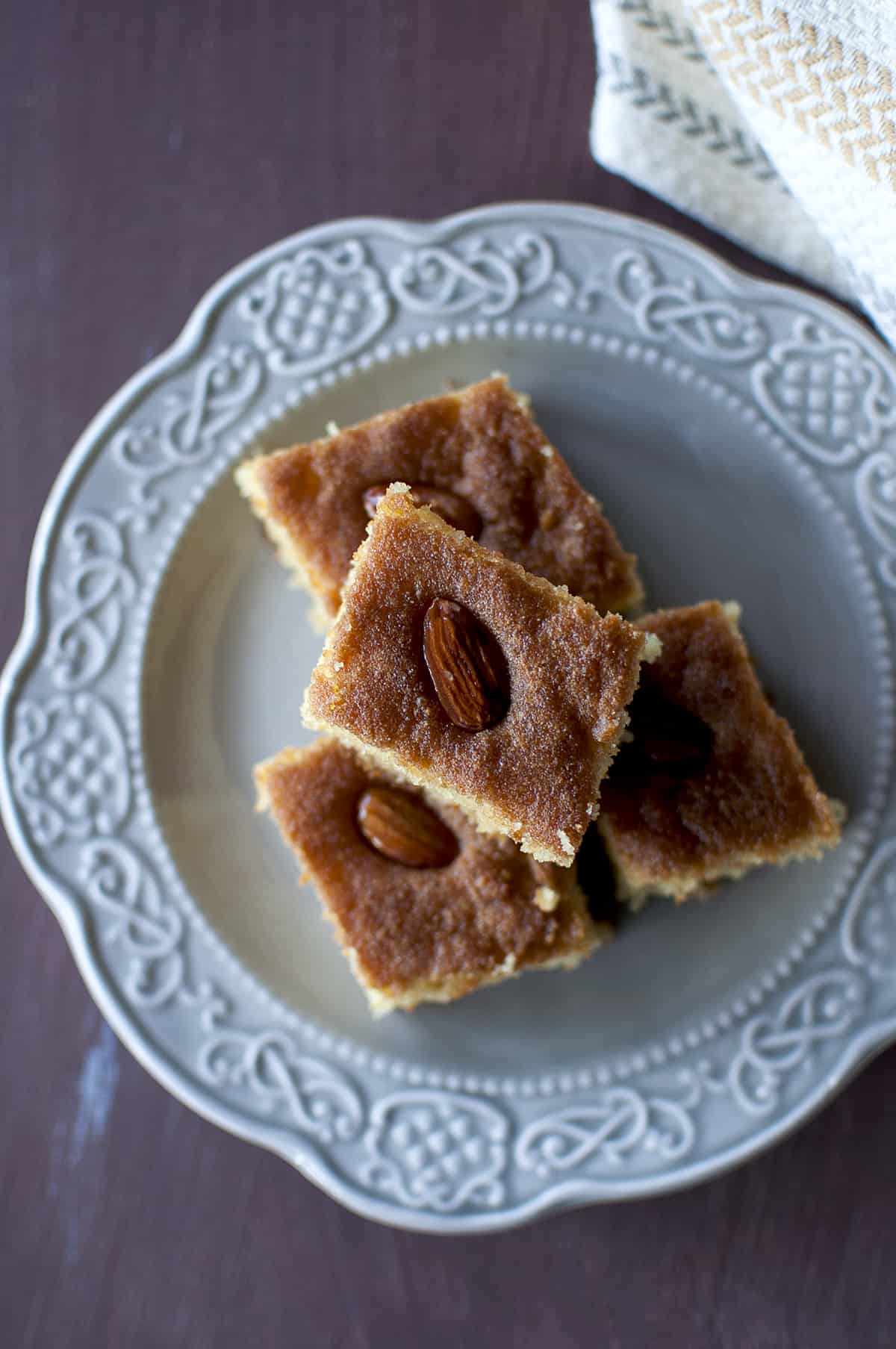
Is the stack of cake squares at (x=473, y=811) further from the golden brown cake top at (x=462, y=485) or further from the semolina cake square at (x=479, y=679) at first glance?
the semolina cake square at (x=479, y=679)

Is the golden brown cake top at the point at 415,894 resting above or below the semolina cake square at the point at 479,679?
below

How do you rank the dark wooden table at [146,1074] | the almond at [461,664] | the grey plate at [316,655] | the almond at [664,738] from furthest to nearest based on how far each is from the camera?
the dark wooden table at [146,1074] → the grey plate at [316,655] → the almond at [664,738] → the almond at [461,664]

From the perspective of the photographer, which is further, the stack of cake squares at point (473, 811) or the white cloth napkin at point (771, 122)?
the stack of cake squares at point (473, 811)

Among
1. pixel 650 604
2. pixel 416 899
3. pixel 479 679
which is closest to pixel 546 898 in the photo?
pixel 416 899

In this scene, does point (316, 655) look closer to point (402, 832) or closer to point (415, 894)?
point (402, 832)

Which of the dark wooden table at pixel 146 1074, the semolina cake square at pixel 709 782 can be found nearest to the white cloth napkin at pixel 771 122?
the dark wooden table at pixel 146 1074

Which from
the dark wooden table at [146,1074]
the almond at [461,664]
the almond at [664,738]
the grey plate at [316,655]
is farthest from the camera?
the dark wooden table at [146,1074]
